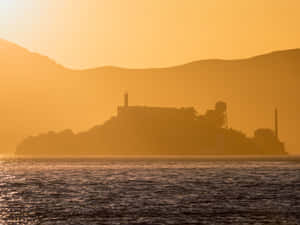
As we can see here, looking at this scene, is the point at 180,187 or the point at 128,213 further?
the point at 180,187

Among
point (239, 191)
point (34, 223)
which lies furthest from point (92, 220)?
point (239, 191)

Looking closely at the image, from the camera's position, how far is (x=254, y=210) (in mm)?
76312

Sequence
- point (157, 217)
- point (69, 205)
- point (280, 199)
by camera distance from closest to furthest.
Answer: point (157, 217), point (69, 205), point (280, 199)

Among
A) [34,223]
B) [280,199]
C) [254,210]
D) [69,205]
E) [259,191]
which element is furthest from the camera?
[259,191]

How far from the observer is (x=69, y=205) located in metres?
82.0

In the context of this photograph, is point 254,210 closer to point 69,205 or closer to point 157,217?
point 157,217

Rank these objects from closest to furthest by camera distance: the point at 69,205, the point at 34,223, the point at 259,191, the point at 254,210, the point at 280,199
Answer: the point at 34,223 → the point at 254,210 → the point at 69,205 → the point at 280,199 → the point at 259,191

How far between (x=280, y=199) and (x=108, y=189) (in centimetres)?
2760

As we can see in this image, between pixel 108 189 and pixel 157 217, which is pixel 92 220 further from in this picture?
pixel 108 189

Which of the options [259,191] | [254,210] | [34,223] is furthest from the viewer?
[259,191]

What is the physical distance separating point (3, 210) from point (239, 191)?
36.8 meters

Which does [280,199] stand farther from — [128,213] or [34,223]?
[34,223]

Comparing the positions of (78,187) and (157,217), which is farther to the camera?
(78,187)

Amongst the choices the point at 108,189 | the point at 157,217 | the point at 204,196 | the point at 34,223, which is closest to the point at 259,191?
the point at 204,196
